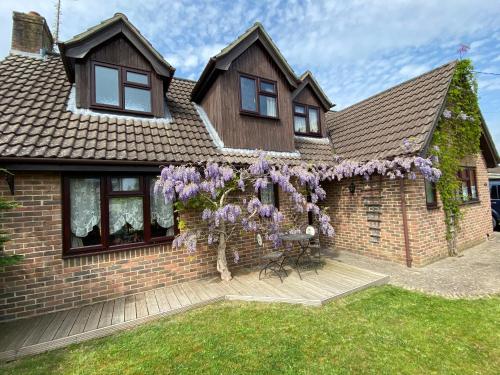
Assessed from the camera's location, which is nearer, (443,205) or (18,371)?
(18,371)

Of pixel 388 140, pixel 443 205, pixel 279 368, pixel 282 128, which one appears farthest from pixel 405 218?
pixel 279 368

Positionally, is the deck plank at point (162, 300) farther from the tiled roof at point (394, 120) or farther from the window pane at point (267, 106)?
the tiled roof at point (394, 120)

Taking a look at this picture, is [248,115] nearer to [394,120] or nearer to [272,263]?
[272,263]

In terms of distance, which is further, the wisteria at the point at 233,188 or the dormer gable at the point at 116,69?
the dormer gable at the point at 116,69

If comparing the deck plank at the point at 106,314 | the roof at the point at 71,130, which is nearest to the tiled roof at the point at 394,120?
the roof at the point at 71,130

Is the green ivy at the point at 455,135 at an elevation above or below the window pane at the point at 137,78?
below

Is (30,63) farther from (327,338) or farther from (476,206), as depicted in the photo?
(476,206)

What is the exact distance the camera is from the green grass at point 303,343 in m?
3.18

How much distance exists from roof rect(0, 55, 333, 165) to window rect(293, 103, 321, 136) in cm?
247

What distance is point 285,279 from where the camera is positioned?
238 inches

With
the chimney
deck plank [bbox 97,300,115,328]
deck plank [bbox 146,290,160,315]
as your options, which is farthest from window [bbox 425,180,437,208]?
the chimney

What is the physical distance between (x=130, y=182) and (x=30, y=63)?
217 inches

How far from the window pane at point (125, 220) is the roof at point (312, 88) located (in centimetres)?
691

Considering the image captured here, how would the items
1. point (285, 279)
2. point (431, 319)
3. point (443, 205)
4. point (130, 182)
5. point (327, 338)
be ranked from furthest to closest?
1. point (443, 205)
2. point (285, 279)
3. point (130, 182)
4. point (431, 319)
5. point (327, 338)
